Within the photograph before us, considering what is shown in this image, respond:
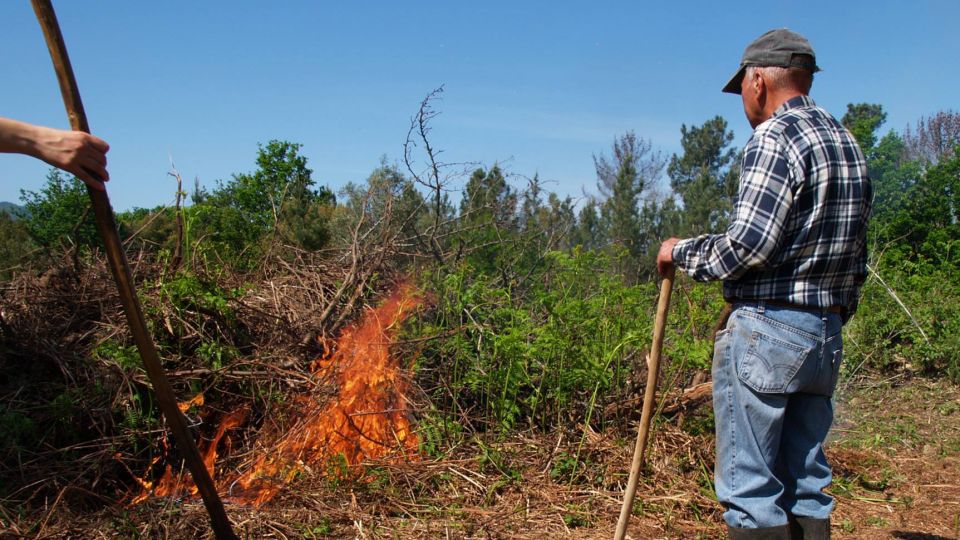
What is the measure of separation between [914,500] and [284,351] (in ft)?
14.0

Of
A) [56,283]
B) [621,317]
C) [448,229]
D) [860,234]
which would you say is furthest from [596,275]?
[56,283]

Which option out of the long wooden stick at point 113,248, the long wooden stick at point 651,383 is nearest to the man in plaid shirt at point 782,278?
the long wooden stick at point 651,383

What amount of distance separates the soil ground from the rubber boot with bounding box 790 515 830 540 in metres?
1.04

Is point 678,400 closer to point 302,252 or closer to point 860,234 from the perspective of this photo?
point 860,234

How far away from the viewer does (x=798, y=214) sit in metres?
2.58

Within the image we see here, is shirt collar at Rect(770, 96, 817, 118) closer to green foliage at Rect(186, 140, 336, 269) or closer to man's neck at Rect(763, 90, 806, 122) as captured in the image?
man's neck at Rect(763, 90, 806, 122)

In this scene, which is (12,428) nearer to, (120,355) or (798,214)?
(120,355)

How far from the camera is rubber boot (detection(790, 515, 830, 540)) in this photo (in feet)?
9.20

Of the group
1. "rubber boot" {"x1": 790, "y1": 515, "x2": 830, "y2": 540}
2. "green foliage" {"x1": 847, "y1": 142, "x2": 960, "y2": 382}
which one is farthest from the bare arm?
"green foliage" {"x1": 847, "y1": 142, "x2": 960, "y2": 382}

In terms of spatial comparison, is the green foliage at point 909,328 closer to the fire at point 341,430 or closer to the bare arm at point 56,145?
the fire at point 341,430

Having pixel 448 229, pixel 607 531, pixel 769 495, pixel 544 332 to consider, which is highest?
pixel 448 229

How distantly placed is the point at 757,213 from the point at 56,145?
2.45 m

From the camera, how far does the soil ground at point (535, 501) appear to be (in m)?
3.65

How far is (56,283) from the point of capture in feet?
16.3
